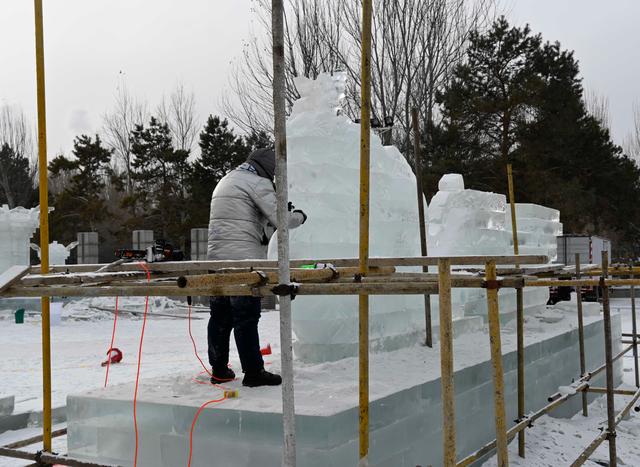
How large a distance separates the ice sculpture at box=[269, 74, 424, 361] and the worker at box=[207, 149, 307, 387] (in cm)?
94

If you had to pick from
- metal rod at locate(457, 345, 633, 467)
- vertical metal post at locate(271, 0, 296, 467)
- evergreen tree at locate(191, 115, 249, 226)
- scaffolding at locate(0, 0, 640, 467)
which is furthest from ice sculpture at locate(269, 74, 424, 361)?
evergreen tree at locate(191, 115, 249, 226)

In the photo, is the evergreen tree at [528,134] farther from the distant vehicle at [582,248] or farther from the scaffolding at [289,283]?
the scaffolding at [289,283]

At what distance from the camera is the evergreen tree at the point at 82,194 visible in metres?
30.4

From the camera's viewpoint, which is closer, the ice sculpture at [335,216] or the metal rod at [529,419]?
the metal rod at [529,419]

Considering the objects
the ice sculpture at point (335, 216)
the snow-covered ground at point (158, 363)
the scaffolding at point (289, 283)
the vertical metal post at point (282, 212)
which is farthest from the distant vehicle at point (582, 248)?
the vertical metal post at point (282, 212)

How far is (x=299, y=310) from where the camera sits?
5.24 meters

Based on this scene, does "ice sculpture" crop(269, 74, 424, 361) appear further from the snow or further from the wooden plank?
the wooden plank

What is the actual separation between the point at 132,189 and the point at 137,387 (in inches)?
1245

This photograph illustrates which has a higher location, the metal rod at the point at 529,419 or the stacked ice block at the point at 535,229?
the stacked ice block at the point at 535,229

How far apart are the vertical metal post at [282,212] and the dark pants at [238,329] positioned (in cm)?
178

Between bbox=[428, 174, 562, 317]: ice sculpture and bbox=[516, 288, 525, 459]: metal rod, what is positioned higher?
bbox=[428, 174, 562, 317]: ice sculpture

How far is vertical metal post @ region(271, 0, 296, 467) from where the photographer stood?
2.28 metres

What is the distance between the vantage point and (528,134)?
78.6 ft

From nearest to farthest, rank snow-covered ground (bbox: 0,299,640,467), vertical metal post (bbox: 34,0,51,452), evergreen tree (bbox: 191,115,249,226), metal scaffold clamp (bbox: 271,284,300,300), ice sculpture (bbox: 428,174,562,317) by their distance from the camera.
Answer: metal scaffold clamp (bbox: 271,284,300,300) → vertical metal post (bbox: 34,0,51,452) → snow-covered ground (bbox: 0,299,640,467) → ice sculpture (bbox: 428,174,562,317) → evergreen tree (bbox: 191,115,249,226)
